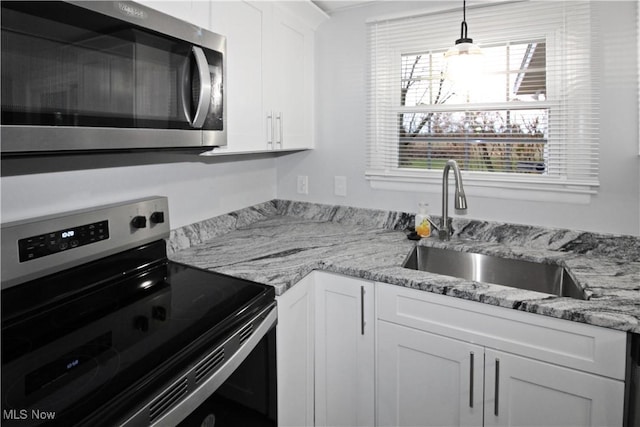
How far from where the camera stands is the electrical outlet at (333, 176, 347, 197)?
2.30 m

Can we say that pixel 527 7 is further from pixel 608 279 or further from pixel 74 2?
pixel 74 2

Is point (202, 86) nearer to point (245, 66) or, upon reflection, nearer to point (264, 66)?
point (245, 66)

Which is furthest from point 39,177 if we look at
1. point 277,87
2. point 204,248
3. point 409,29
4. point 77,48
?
point 409,29

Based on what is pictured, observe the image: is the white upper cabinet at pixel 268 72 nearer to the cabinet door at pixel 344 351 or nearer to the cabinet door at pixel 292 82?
the cabinet door at pixel 292 82

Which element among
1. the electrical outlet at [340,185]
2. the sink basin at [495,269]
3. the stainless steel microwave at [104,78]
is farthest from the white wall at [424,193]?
the stainless steel microwave at [104,78]

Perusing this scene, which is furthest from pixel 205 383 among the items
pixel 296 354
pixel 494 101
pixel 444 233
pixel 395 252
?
pixel 494 101

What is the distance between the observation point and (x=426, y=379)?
1.46 m

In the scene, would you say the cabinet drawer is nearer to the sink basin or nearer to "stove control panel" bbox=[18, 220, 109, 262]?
the sink basin

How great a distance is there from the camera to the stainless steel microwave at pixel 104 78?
84 centimetres

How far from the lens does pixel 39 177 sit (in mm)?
1221

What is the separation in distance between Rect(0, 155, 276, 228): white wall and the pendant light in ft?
3.78

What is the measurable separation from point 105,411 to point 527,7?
2.09 m

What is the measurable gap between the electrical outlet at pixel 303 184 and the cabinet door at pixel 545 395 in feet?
4.57

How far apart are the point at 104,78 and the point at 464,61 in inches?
47.5
